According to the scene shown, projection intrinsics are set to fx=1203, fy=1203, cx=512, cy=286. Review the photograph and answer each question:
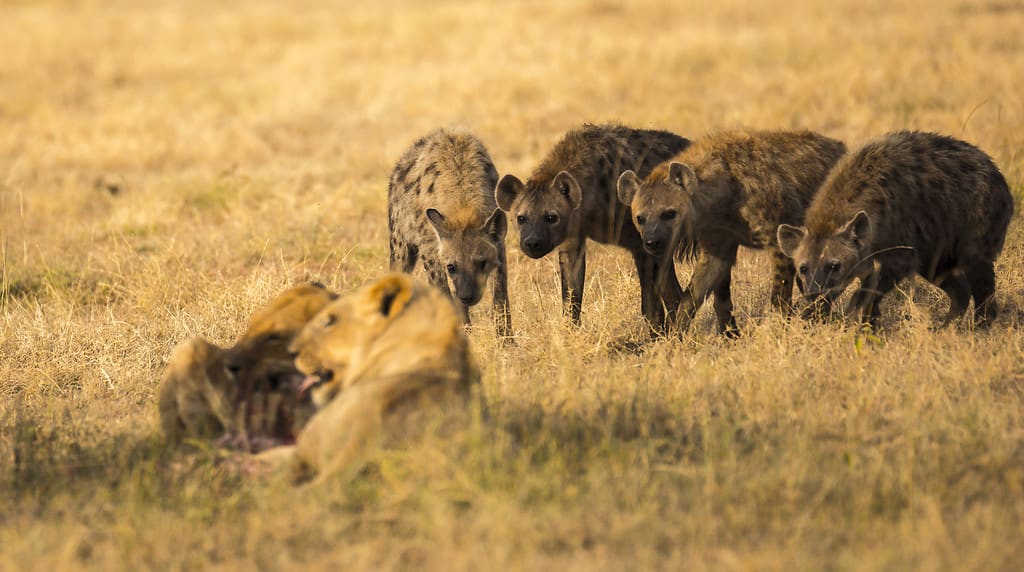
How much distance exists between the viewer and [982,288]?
6520 mm

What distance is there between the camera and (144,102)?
15570 mm

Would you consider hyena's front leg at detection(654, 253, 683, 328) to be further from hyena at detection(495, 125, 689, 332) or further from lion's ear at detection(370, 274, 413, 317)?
lion's ear at detection(370, 274, 413, 317)

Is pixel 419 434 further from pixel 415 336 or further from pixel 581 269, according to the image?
pixel 581 269

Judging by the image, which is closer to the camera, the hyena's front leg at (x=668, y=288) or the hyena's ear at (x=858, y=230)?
the hyena's ear at (x=858, y=230)

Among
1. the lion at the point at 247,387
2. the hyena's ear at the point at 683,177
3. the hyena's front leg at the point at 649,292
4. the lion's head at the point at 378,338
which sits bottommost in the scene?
the hyena's front leg at the point at 649,292

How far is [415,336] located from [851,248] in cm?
274

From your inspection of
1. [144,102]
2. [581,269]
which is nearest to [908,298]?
[581,269]

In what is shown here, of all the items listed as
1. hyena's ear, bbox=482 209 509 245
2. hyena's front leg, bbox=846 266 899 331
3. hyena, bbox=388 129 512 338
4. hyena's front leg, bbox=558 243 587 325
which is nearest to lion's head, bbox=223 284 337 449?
hyena, bbox=388 129 512 338

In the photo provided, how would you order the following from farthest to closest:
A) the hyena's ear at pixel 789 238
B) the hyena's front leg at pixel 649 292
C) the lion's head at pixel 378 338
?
the hyena's front leg at pixel 649 292 → the hyena's ear at pixel 789 238 → the lion's head at pixel 378 338

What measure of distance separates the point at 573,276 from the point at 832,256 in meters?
1.74

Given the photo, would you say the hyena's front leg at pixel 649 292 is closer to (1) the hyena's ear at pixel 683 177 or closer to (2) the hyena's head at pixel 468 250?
(1) the hyena's ear at pixel 683 177

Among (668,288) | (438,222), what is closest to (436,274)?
(438,222)

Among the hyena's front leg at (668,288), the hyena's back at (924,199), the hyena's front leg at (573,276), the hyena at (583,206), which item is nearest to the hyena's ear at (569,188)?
the hyena at (583,206)

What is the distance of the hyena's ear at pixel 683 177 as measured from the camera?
6.75 meters
